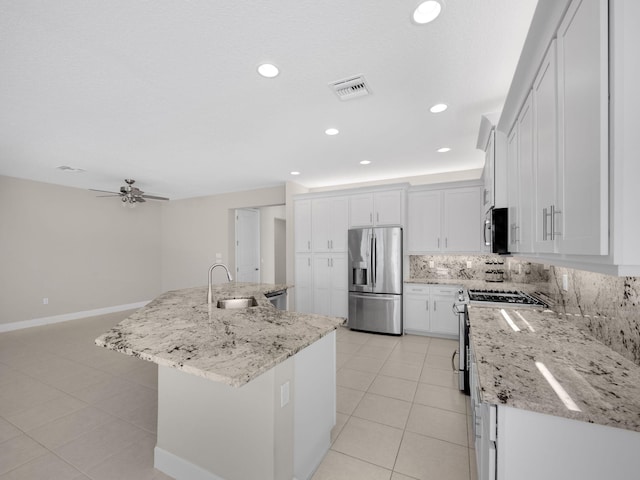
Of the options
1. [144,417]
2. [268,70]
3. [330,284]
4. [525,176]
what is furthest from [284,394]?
[330,284]

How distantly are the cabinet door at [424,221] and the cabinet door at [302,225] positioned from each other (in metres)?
1.85

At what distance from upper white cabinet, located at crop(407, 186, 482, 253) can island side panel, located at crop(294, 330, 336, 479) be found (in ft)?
10.4

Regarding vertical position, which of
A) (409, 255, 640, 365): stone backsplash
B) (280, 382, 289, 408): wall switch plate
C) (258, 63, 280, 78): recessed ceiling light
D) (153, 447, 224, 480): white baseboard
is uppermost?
(258, 63, 280, 78): recessed ceiling light

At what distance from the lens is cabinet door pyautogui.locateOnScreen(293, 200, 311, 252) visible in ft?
17.7

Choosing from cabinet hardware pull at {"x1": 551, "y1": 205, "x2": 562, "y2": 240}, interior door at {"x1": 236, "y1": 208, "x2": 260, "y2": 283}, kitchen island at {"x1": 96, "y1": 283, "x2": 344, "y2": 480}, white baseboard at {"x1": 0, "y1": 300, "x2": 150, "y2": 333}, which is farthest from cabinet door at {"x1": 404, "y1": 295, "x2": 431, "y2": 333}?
white baseboard at {"x1": 0, "y1": 300, "x2": 150, "y2": 333}

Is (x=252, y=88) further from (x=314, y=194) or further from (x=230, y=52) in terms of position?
(x=314, y=194)

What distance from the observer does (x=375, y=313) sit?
461cm

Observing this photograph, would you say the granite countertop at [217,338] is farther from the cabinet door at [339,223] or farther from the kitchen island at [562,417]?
the cabinet door at [339,223]

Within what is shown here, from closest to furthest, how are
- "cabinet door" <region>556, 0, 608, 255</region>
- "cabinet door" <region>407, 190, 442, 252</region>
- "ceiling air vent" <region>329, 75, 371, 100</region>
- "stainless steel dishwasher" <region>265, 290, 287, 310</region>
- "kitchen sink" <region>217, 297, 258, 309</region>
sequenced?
"cabinet door" <region>556, 0, 608, 255</region>, "ceiling air vent" <region>329, 75, 371, 100</region>, "kitchen sink" <region>217, 297, 258, 309</region>, "stainless steel dishwasher" <region>265, 290, 287, 310</region>, "cabinet door" <region>407, 190, 442, 252</region>

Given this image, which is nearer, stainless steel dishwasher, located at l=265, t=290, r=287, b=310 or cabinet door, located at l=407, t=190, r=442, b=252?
stainless steel dishwasher, located at l=265, t=290, r=287, b=310

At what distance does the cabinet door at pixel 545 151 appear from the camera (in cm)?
133

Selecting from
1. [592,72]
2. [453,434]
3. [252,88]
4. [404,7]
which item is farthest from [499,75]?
[453,434]

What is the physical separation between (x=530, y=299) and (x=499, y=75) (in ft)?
6.56

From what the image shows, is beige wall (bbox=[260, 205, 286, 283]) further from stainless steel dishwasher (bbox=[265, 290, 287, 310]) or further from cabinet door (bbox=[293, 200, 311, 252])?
stainless steel dishwasher (bbox=[265, 290, 287, 310])
